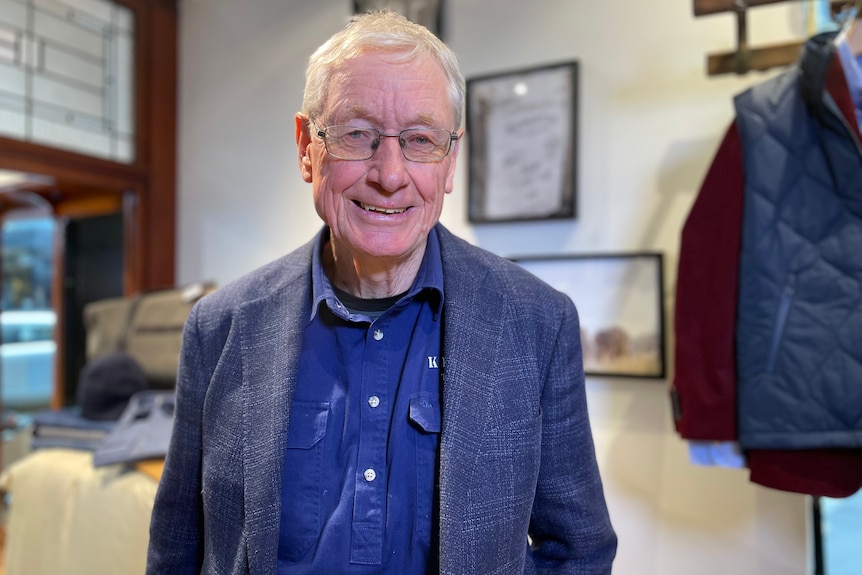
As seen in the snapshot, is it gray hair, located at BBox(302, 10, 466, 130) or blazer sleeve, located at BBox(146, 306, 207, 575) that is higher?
gray hair, located at BBox(302, 10, 466, 130)

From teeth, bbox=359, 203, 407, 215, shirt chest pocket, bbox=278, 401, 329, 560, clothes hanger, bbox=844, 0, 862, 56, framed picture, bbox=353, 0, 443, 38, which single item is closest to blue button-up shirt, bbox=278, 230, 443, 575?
shirt chest pocket, bbox=278, 401, 329, 560

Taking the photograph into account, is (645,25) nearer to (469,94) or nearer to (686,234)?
(469,94)

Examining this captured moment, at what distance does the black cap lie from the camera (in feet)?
5.44

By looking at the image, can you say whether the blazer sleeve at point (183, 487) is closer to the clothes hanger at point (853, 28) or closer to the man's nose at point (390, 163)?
the man's nose at point (390, 163)

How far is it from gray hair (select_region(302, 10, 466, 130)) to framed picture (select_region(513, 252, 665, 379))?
1.01 m

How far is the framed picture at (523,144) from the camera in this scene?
1.83 metres

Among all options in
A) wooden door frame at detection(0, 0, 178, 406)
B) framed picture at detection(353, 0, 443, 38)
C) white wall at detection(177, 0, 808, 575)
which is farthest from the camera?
wooden door frame at detection(0, 0, 178, 406)

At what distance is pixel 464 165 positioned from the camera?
2004 millimetres

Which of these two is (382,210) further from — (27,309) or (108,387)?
(27,309)

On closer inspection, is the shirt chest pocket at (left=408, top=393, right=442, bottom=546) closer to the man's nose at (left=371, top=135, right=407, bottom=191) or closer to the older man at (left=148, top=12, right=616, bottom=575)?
the older man at (left=148, top=12, right=616, bottom=575)

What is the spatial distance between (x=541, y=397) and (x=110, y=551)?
111 cm

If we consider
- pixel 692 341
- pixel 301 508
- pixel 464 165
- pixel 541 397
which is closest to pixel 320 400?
pixel 301 508

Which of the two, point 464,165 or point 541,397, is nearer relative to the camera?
point 541,397

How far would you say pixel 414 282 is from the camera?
92 centimetres
